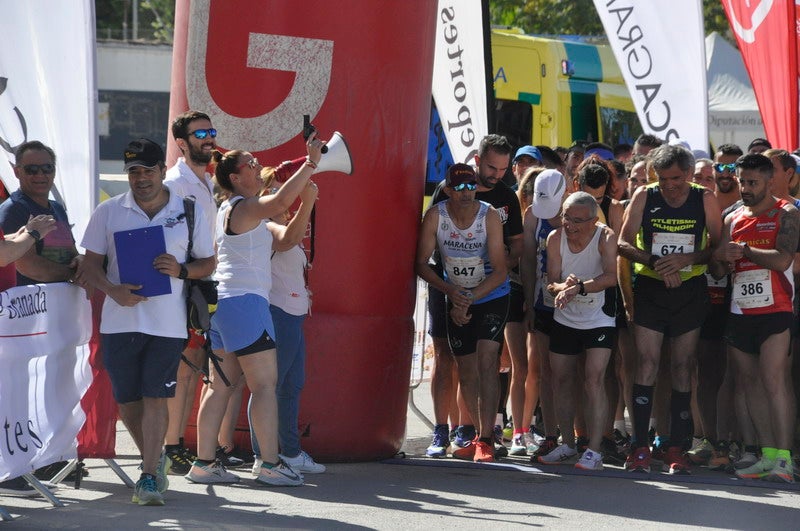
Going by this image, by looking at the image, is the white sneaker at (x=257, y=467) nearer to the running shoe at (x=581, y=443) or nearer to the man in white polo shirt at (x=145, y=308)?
the man in white polo shirt at (x=145, y=308)

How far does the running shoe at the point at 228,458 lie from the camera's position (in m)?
7.78

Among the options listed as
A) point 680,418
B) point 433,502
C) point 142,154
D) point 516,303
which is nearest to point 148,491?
point 433,502

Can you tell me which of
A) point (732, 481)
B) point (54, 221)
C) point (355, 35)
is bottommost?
point (732, 481)

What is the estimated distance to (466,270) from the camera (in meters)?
8.46

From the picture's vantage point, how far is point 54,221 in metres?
6.38

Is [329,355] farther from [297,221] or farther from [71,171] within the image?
[71,171]

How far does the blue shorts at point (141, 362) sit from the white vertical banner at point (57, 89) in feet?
3.48

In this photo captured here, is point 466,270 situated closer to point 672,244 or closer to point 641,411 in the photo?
point 672,244

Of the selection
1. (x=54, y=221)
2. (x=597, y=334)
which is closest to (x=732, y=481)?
(x=597, y=334)

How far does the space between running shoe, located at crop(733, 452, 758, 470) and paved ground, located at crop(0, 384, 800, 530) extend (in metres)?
0.14

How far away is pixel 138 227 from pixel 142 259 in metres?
0.16

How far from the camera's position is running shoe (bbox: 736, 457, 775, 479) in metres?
7.98

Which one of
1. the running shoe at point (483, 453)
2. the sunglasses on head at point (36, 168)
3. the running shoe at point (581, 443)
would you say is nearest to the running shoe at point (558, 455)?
the running shoe at point (581, 443)

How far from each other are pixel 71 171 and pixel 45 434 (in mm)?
1568
